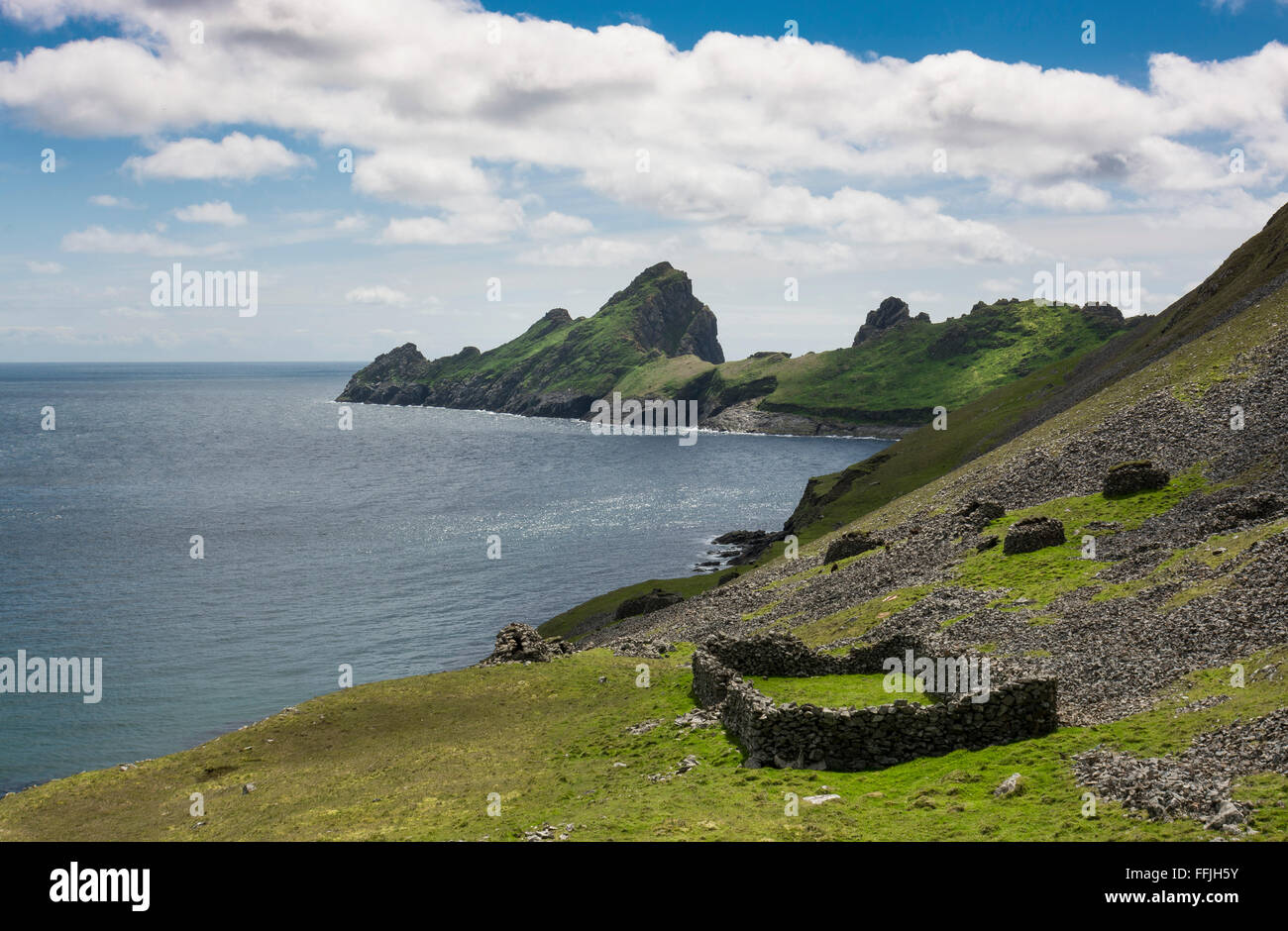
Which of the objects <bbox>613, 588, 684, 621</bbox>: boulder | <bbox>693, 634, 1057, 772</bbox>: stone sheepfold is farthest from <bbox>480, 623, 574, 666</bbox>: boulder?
<bbox>613, 588, 684, 621</bbox>: boulder

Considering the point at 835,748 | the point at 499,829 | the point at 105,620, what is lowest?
the point at 105,620

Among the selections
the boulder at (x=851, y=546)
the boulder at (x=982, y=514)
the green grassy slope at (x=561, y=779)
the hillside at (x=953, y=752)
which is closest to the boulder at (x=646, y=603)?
the hillside at (x=953, y=752)

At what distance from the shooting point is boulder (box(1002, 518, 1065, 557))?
5409cm

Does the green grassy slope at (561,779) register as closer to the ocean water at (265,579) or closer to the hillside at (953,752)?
the hillside at (953,752)

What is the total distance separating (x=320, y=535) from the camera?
476 feet

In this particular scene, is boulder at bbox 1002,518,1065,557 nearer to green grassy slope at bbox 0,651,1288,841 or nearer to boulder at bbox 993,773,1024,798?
green grassy slope at bbox 0,651,1288,841

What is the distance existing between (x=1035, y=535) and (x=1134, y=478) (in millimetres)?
11020

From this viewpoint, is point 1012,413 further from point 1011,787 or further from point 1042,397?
point 1011,787

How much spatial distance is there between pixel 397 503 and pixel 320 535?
33761 mm

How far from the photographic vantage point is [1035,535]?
54344 millimetres

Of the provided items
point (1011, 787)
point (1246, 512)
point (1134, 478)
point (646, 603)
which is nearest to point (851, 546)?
point (1134, 478)

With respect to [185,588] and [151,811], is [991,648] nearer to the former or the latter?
[151,811]

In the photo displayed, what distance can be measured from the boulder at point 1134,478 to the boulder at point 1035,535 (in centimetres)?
805
